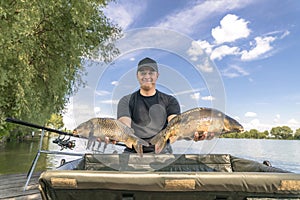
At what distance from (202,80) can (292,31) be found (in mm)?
19038

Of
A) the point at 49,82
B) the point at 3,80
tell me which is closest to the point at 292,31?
the point at 49,82

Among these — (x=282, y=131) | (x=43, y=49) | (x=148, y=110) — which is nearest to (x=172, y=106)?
(x=148, y=110)

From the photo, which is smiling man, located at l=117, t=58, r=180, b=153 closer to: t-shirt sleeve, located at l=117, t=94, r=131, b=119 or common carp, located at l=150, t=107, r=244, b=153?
t-shirt sleeve, located at l=117, t=94, r=131, b=119

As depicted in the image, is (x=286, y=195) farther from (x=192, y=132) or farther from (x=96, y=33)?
(x=96, y=33)

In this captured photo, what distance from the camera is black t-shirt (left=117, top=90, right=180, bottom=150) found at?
2053mm

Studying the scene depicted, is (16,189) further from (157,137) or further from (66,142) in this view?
(157,137)

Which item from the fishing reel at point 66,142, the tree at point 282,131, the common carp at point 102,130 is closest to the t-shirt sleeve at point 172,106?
the common carp at point 102,130

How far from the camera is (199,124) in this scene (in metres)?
1.65

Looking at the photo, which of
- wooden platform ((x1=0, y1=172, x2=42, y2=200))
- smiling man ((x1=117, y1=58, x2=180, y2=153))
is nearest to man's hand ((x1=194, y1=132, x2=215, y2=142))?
smiling man ((x1=117, y1=58, x2=180, y2=153))

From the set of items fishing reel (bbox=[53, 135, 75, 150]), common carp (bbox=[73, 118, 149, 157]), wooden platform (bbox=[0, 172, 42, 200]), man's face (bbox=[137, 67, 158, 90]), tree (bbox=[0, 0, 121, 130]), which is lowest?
wooden platform (bbox=[0, 172, 42, 200])

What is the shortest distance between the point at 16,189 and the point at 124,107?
2563 mm

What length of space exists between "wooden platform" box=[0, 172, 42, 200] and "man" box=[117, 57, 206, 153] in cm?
181

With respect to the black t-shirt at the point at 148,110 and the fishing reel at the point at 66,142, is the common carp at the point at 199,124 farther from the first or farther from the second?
the fishing reel at the point at 66,142

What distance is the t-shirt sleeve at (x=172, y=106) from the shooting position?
210cm
